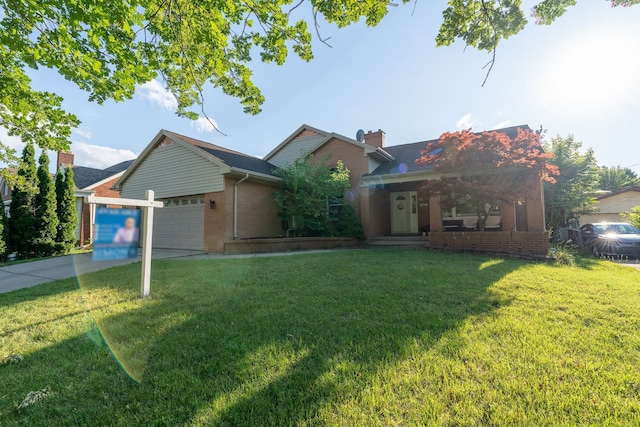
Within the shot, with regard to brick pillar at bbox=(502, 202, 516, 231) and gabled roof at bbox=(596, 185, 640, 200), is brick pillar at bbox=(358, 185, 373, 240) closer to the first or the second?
brick pillar at bbox=(502, 202, 516, 231)

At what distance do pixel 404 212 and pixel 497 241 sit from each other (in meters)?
5.62

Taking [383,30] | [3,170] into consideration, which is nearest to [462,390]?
[383,30]

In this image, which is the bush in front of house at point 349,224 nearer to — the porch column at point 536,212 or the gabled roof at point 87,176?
the porch column at point 536,212

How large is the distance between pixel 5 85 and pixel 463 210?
1574 cm

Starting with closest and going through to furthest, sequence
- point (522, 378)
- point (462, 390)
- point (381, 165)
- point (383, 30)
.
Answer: point (462, 390) → point (522, 378) → point (383, 30) → point (381, 165)

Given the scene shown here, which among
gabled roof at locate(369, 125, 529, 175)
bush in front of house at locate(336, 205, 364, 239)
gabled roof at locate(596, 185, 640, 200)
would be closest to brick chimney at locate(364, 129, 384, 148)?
gabled roof at locate(369, 125, 529, 175)

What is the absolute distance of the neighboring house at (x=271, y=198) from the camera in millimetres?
10531

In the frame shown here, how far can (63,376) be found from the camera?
8.62 ft

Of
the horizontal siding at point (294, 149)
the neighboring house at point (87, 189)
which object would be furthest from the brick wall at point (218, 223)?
the neighboring house at point (87, 189)

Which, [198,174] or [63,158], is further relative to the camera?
[63,158]

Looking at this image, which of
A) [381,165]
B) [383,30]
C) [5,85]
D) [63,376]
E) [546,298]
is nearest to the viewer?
[63,376]

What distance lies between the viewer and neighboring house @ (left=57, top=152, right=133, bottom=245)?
17303mm

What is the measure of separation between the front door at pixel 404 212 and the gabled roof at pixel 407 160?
174 cm

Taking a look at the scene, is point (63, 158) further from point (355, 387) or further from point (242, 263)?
point (355, 387)
